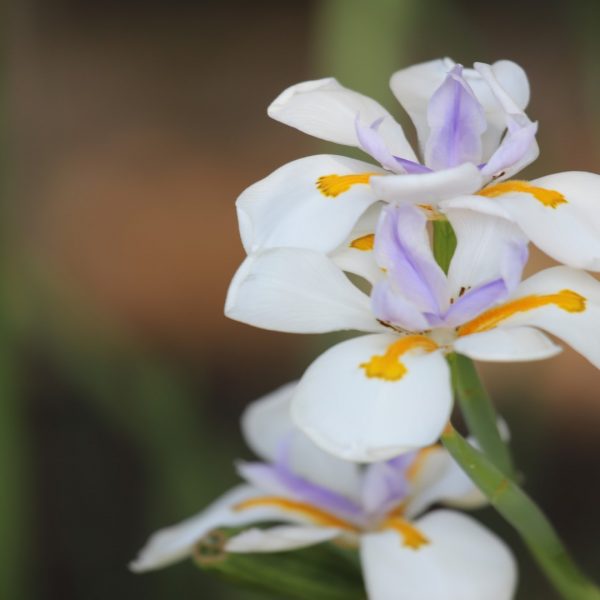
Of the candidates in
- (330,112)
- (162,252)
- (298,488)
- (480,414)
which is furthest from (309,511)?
(162,252)

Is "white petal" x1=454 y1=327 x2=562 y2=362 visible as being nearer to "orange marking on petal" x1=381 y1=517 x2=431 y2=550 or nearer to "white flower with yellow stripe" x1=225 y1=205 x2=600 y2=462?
"white flower with yellow stripe" x1=225 y1=205 x2=600 y2=462

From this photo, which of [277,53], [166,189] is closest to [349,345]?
[166,189]

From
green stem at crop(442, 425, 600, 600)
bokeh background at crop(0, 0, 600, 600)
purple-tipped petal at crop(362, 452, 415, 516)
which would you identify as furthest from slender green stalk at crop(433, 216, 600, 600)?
bokeh background at crop(0, 0, 600, 600)

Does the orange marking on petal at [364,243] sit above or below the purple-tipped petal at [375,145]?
below

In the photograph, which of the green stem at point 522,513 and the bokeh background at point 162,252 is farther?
the bokeh background at point 162,252

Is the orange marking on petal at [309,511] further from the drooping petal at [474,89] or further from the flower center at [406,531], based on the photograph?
the drooping petal at [474,89]

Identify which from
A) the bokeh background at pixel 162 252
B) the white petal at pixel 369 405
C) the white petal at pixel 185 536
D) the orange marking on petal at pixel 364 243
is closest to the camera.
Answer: the white petal at pixel 369 405

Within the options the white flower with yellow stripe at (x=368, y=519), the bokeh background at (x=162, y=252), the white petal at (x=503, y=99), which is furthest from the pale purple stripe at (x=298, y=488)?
the bokeh background at (x=162, y=252)
